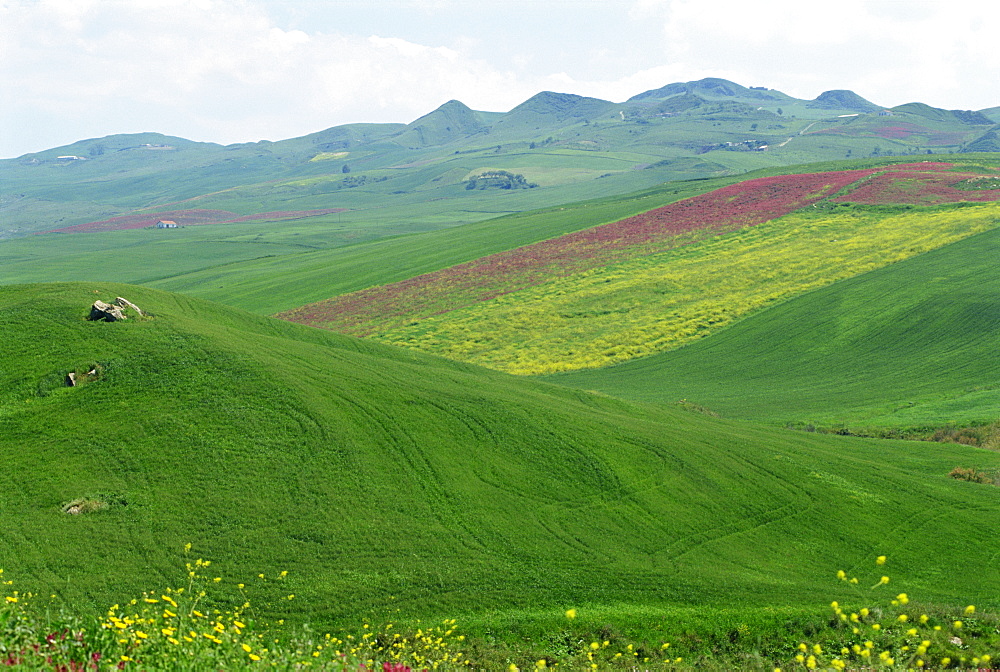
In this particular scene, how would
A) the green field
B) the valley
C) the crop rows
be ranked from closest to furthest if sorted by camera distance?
the valley
the green field
the crop rows

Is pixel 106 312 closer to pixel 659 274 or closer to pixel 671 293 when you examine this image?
pixel 671 293

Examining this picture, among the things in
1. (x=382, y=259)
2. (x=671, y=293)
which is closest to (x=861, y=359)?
(x=671, y=293)

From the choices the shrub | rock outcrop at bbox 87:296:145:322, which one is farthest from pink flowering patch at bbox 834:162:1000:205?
rock outcrop at bbox 87:296:145:322

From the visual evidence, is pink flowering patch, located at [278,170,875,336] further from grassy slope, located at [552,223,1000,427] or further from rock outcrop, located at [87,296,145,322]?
rock outcrop, located at [87,296,145,322]

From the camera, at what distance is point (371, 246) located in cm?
16162

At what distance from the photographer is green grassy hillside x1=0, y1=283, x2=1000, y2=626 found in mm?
22281

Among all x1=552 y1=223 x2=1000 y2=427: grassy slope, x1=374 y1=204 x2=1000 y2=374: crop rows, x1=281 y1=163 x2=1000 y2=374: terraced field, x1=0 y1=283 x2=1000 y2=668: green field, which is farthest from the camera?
x1=281 y1=163 x2=1000 y2=374: terraced field

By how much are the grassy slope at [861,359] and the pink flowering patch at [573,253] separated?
116ft

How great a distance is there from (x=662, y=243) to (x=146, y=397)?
10072 centimetres

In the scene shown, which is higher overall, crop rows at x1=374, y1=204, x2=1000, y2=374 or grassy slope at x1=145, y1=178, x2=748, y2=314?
grassy slope at x1=145, y1=178, x2=748, y2=314

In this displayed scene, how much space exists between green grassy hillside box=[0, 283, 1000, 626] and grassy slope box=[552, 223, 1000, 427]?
2130 cm

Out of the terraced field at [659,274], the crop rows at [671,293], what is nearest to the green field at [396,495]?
the crop rows at [671,293]

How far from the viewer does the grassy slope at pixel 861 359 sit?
57.3 meters

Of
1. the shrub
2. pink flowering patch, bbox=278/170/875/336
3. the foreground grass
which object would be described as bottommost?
the shrub
